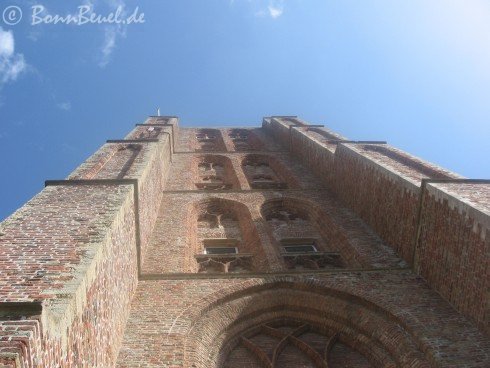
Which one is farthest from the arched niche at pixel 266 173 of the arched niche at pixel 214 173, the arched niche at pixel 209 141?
the arched niche at pixel 209 141

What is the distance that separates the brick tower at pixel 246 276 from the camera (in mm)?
5574

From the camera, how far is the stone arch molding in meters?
7.18

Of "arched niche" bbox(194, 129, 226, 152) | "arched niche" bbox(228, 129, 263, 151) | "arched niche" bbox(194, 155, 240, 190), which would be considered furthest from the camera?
"arched niche" bbox(228, 129, 263, 151)

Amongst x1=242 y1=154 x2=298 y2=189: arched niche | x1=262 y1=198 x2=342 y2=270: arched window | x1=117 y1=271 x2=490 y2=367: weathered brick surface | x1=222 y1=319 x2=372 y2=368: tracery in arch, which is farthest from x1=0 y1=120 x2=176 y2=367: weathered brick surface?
x1=242 y1=154 x2=298 y2=189: arched niche

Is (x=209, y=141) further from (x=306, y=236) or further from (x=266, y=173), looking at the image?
(x=306, y=236)

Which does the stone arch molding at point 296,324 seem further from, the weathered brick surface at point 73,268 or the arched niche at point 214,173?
the arched niche at point 214,173

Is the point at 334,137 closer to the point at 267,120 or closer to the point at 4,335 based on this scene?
the point at 267,120

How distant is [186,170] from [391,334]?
12080mm

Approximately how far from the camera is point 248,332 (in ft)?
26.3

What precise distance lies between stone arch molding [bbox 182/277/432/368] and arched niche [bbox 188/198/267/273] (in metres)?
1.49

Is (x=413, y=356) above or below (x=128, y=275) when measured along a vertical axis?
below

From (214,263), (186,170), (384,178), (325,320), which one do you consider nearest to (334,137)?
(186,170)

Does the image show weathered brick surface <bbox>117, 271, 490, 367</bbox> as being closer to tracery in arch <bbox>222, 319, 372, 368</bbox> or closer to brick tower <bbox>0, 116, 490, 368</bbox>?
brick tower <bbox>0, 116, 490, 368</bbox>

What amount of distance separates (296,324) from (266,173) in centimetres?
1178
